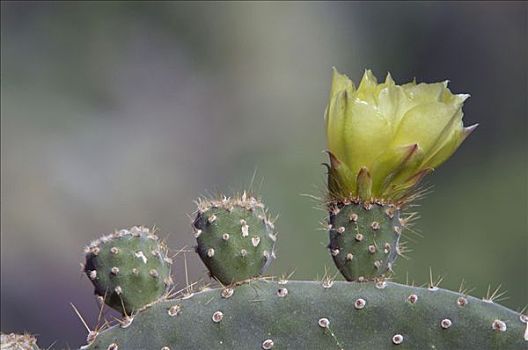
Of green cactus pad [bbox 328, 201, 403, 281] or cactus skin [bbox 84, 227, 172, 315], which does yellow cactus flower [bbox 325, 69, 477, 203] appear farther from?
cactus skin [bbox 84, 227, 172, 315]

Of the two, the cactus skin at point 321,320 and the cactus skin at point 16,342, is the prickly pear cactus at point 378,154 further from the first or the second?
the cactus skin at point 16,342

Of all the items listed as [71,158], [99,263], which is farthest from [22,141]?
[99,263]

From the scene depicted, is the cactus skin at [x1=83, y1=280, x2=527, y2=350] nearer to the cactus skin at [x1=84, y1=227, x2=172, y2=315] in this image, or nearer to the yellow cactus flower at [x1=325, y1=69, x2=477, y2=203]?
the cactus skin at [x1=84, y1=227, x2=172, y2=315]

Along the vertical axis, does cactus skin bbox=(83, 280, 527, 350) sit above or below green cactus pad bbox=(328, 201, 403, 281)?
below

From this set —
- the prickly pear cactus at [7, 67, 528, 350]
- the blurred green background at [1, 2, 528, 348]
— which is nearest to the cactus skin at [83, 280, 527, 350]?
the prickly pear cactus at [7, 67, 528, 350]

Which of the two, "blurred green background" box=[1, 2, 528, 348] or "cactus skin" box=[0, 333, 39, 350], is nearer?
"cactus skin" box=[0, 333, 39, 350]

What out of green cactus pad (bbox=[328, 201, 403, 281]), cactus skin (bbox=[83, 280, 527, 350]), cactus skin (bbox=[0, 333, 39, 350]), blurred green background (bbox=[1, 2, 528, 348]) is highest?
green cactus pad (bbox=[328, 201, 403, 281])
